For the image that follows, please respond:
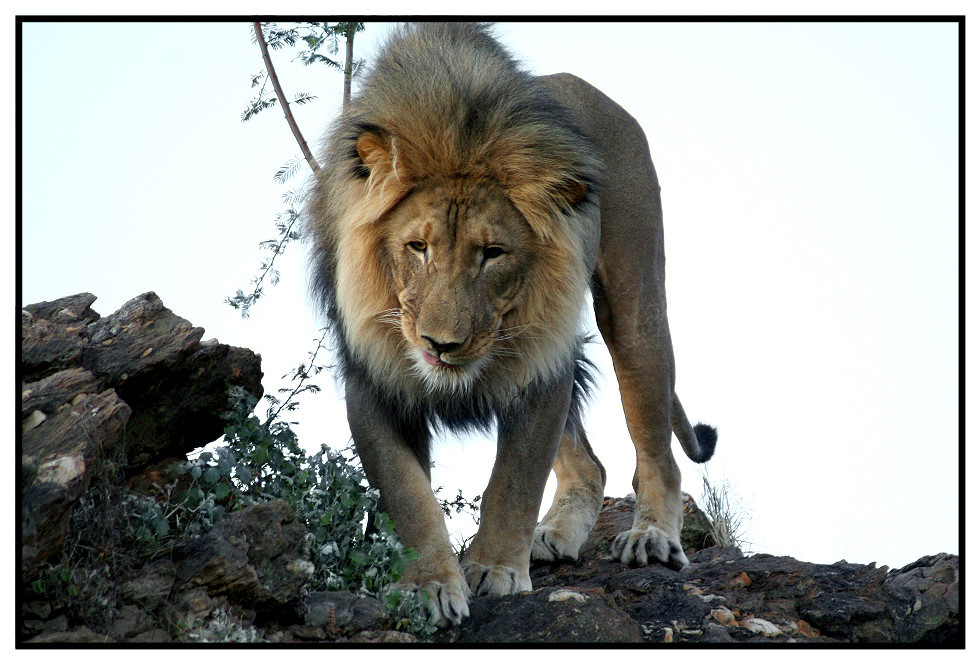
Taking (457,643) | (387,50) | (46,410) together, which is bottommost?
(457,643)

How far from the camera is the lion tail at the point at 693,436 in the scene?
18.2 ft

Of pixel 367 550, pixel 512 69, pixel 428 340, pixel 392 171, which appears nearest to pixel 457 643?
pixel 367 550

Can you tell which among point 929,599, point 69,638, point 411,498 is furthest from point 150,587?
point 929,599

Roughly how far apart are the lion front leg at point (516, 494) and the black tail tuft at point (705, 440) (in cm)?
172

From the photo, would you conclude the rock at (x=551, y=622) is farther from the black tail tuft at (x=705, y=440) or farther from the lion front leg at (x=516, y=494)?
the black tail tuft at (x=705, y=440)

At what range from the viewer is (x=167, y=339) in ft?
12.6

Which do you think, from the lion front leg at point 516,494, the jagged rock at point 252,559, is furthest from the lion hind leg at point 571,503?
the jagged rock at point 252,559

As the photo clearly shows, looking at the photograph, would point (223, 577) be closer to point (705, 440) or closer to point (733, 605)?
point (733, 605)

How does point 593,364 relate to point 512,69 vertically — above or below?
below

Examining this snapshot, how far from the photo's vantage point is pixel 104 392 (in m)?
3.38

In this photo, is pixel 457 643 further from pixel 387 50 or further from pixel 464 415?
pixel 387 50

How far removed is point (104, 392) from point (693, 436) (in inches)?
126

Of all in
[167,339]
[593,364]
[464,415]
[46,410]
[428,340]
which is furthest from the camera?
[593,364]

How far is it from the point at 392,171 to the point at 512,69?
2.68 feet
